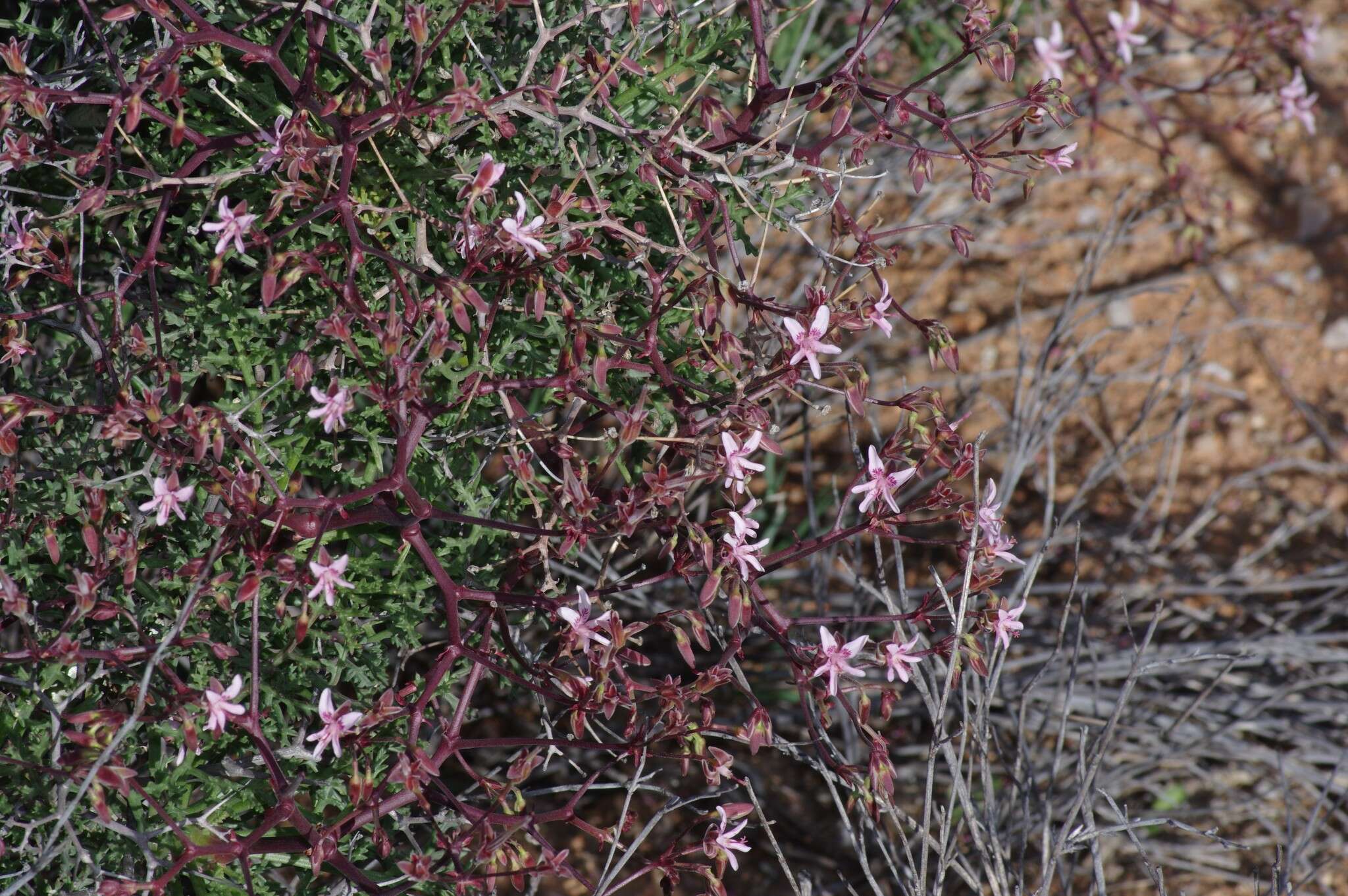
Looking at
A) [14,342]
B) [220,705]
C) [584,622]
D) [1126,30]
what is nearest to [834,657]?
[584,622]

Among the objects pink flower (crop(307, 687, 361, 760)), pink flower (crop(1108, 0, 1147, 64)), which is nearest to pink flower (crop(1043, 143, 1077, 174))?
pink flower (crop(1108, 0, 1147, 64))

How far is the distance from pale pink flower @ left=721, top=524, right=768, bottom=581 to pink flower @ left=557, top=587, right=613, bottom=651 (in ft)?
0.50

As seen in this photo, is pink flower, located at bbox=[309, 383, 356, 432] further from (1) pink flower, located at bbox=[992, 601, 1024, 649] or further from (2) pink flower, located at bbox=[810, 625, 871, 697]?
(1) pink flower, located at bbox=[992, 601, 1024, 649]

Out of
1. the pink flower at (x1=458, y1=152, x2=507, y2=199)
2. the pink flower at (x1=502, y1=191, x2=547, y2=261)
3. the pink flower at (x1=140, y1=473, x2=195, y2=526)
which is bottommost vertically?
the pink flower at (x1=140, y1=473, x2=195, y2=526)

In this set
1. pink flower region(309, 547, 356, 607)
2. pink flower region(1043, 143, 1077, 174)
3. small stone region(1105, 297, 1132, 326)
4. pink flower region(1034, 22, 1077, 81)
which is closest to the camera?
pink flower region(309, 547, 356, 607)

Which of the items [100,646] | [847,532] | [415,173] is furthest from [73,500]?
[847,532]

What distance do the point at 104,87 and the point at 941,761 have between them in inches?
69.4

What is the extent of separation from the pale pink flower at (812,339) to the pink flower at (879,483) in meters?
0.13

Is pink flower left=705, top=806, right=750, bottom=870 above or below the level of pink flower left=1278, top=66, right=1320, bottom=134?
below

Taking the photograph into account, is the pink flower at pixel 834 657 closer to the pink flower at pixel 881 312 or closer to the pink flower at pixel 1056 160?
the pink flower at pixel 881 312

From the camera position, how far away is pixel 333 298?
4.81ft

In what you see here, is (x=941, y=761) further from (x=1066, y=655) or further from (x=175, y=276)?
(x=175, y=276)

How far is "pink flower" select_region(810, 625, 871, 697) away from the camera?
1.32 metres

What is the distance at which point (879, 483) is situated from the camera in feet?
4.60
